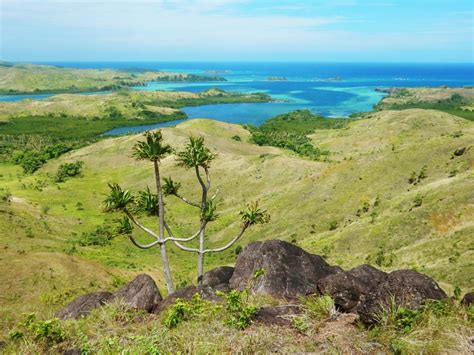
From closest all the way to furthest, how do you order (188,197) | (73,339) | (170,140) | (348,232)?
(73,339), (348,232), (188,197), (170,140)

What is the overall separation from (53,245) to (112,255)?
757 cm

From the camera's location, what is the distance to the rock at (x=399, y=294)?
37.8 ft

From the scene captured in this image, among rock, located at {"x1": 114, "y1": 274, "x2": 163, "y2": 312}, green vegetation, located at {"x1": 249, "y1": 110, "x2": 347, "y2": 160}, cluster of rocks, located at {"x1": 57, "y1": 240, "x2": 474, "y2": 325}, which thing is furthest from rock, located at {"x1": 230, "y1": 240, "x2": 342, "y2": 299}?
green vegetation, located at {"x1": 249, "y1": 110, "x2": 347, "y2": 160}

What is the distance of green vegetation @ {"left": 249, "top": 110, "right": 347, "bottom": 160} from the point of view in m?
122

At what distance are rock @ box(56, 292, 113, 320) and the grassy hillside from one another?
3553 mm

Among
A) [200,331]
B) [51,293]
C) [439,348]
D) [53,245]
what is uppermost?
[439,348]

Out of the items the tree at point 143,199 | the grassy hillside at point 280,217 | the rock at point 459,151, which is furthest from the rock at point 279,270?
the rock at point 459,151

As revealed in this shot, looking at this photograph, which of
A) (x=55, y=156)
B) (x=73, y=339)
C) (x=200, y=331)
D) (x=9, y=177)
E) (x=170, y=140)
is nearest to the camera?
(x=200, y=331)

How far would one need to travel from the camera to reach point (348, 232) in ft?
141

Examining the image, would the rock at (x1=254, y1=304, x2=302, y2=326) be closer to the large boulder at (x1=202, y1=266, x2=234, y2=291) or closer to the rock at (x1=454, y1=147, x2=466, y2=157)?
the large boulder at (x1=202, y1=266, x2=234, y2=291)

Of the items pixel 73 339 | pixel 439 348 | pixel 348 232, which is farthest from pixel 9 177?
pixel 439 348

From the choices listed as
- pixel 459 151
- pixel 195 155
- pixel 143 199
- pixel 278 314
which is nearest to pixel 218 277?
pixel 143 199

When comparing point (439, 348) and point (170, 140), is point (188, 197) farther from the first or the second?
point (439, 348)

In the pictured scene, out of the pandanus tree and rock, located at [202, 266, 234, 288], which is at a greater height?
the pandanus tree
